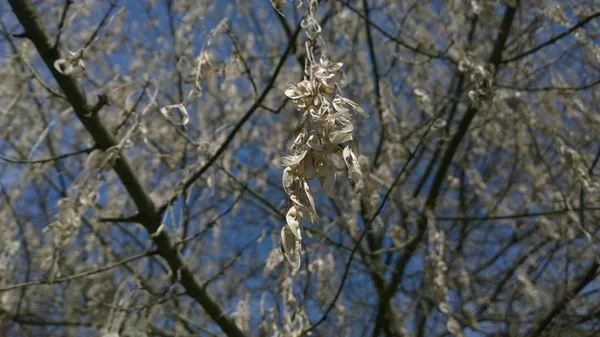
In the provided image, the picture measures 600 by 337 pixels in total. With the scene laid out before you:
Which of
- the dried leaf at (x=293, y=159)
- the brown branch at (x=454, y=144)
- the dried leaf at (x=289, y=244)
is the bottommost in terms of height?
the dried leaf at (x=289, y=244)

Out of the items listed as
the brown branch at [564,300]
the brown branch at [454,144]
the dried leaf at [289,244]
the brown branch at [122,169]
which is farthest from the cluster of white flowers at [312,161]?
the brown branch at [564,300]

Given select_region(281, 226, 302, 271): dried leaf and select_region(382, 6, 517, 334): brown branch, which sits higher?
select_region(382, 6, 517, 334): brown branch

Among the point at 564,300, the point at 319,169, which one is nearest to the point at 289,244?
the point at 319,169

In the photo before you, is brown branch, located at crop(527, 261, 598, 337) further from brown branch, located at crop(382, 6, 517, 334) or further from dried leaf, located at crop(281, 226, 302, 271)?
dried leaf, located at crop(281, 226, 302, 271)

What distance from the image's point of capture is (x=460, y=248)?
13.1ft

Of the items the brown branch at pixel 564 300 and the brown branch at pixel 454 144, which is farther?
the brown branch at pixel 454 144

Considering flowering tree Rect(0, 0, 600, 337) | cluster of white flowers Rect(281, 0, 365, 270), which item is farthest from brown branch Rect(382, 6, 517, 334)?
cluster of white flowers Rect(281, 0, 365, 270)

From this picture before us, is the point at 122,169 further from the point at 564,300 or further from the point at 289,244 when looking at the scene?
the point at 564,300

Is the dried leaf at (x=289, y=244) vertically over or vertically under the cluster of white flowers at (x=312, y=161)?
under

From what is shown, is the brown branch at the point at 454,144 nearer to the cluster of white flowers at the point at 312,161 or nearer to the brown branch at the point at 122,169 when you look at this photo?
the brown branch at the point at 122,169

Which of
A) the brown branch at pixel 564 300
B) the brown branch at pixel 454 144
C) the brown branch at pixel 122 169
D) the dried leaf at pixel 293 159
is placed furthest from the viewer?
the brown branch at pixel 454 144

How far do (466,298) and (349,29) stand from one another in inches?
66.5

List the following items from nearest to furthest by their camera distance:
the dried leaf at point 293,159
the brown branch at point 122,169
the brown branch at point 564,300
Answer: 1. the dried leaf at point 293,159
2. the brown branch at point 122,169
3. the brown branch at point 564,300

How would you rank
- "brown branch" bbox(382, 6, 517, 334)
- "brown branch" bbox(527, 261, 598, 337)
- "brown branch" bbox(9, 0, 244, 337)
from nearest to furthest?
"brown branch" bbox(9, 0, 244, 337)
"brown branch" bbox(527, 261, 598, 337)
"brown branch" bbox(382, 6, 517, 334)
